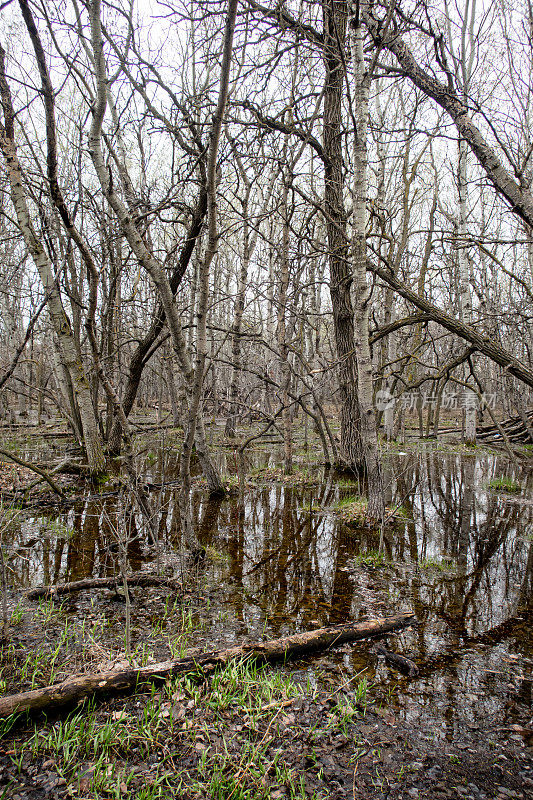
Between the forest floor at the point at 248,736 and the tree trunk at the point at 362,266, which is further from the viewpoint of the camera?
the tree trunk at the point at 362,266

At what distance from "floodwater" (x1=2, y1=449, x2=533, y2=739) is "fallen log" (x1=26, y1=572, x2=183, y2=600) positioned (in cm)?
30

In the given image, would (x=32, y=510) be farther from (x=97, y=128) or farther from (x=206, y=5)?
(x=206, y=5)

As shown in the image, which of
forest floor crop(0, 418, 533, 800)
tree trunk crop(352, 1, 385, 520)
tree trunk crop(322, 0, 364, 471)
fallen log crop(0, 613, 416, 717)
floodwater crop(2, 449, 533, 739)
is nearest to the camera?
forest floor crop(0, 418, 533, 800)

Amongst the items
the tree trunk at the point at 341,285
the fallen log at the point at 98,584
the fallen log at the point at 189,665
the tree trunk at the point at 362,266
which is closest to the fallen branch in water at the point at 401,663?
the fallen log at the point at 189,665

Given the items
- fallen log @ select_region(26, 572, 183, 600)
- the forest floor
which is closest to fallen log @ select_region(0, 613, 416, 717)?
the forest floor

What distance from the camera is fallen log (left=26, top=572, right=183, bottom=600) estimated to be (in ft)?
13.4

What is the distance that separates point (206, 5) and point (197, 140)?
2515mm

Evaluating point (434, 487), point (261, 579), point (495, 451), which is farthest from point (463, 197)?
point (261, 579)

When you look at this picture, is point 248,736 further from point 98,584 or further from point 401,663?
point 98,584

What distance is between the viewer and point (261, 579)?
4.75 metres

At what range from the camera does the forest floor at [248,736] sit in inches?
87.0

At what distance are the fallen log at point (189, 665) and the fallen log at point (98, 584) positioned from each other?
136 cm

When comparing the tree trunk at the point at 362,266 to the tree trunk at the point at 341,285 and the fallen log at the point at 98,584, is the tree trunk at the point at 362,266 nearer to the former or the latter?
the tree trunk at the point at 341,285

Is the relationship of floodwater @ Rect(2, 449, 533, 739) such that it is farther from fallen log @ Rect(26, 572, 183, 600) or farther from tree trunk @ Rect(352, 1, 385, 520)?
tree trunk @ Rect(352, 1, 385, 520)
